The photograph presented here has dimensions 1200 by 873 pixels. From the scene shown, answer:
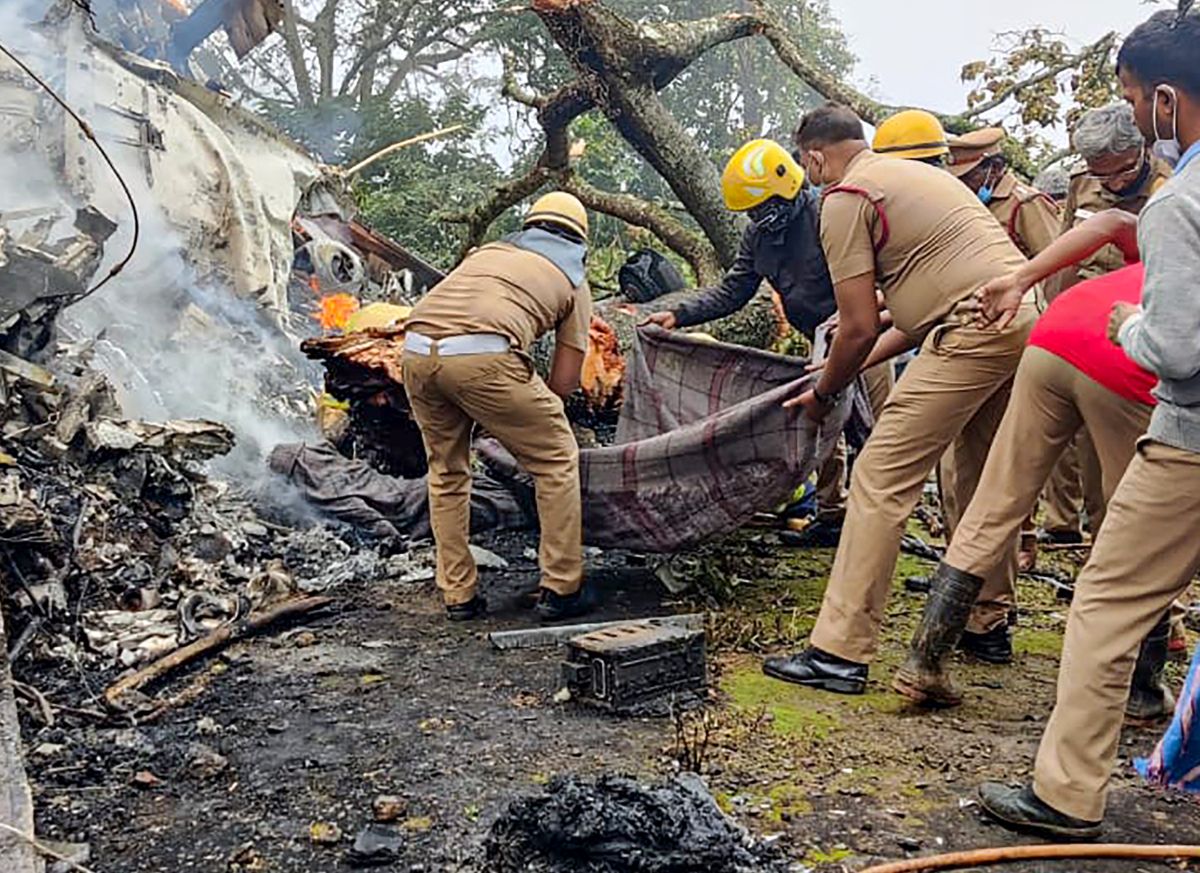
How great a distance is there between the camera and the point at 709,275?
336 inches

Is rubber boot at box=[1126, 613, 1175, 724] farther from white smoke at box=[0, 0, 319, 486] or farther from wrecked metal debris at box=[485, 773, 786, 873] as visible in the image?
white smoke at box=[0, 0, 319, 486]

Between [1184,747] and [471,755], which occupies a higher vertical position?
[1184,747]

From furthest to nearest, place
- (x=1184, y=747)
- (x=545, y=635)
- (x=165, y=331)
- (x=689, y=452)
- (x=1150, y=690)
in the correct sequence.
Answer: (x=165, y=331)
(x=689, y=452)
(x=545, y=635)
(x=1150, y=690)
(x=1184, y=747)

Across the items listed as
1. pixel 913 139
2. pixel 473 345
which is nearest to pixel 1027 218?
pixel 913 139

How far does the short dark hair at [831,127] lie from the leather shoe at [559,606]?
82.2 inches

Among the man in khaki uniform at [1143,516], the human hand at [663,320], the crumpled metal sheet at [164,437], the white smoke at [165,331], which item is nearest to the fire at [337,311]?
the white smoke at [165,331]

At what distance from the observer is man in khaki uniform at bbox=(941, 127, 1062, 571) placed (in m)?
4.98

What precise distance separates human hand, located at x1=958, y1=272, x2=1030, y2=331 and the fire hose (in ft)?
5.25

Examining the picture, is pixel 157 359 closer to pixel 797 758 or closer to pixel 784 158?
pixel 784 158

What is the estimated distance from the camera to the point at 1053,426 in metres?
3.16

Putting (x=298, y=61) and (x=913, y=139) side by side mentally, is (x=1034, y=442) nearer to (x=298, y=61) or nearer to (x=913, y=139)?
(x=913, y=139)

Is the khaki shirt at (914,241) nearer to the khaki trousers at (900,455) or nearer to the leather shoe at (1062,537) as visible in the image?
the khaki trousers at (900,455)

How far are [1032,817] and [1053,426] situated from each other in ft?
3.87

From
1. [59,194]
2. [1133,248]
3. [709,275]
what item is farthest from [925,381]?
[59,194]
